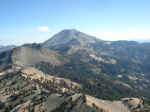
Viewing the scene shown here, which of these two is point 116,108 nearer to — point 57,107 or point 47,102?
point 57,107

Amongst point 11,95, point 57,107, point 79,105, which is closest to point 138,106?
point 79,105

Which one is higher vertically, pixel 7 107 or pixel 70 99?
pixel 70 99

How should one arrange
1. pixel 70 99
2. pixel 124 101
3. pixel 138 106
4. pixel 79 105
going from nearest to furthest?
pixel 79 105
pixel 70 99
pixel 138 106
pixel 124 101

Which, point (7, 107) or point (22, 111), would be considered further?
point (7, 107)

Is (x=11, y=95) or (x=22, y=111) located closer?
(x=22, y=111)

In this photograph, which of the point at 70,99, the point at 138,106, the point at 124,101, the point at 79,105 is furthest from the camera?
the point at 124,101

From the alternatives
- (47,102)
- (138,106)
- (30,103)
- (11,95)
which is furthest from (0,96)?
(138,106)

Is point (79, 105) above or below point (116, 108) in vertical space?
above

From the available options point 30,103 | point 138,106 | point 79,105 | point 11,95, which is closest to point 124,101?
point 138,106

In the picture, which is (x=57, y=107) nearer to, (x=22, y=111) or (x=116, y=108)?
(x=22, y=111)
